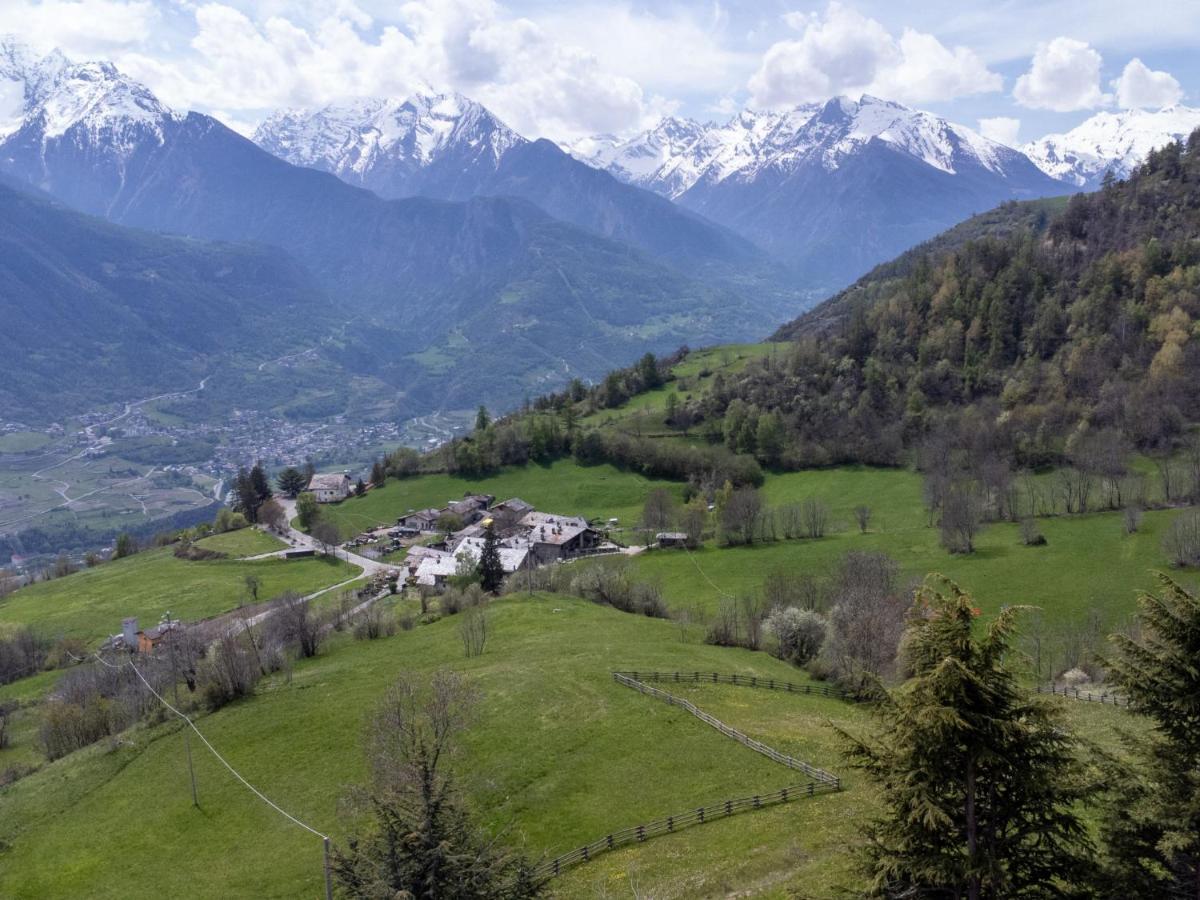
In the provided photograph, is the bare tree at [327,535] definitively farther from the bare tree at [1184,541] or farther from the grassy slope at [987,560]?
the bare tree at [1184,541]

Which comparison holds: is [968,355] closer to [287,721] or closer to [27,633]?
[287,721]

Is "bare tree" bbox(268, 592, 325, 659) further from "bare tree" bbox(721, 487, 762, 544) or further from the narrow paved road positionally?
"bare tree" bbox(721, 487, 762, 544)

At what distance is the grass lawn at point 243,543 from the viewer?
144m

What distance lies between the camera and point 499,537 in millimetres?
129750

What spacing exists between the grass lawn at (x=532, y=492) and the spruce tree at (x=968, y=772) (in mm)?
127052

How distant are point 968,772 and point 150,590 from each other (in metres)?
134

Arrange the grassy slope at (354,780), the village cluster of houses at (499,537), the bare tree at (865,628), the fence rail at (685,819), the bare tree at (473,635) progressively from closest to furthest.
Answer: the fence rail at (685,819) < the grassy slope at (354,780) < the bare tree at (865,628) < the bare tree at (473,635) < the village cluster of houses at (499,537)

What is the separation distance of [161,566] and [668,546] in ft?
295

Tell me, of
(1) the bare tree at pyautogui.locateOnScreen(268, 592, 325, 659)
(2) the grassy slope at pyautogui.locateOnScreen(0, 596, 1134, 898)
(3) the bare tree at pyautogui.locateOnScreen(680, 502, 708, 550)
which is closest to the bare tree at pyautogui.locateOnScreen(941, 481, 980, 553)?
(3) the bare tree at pyautogui.locateOnScreen(680, 502, 708, 550)

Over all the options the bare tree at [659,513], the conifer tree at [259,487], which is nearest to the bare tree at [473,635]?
the bare tree at [659,513]

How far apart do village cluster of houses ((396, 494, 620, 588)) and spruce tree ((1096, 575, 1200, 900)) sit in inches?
3706

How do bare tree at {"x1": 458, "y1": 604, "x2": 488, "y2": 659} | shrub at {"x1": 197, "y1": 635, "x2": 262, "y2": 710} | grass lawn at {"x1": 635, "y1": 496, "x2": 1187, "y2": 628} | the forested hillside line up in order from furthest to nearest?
the forested hillside < grass lawn at {"x1": 635, "y1": 496, "x2": 1187, "y2": 628} < bare tree at {"x1": 458, "y1": 604, "x2": 488, "y2": 659} < shrub at {"x1": 197, "y1": 635, "x2": 262, "y2": 710}

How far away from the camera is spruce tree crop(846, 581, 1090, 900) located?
674 inches

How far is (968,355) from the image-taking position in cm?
16350
